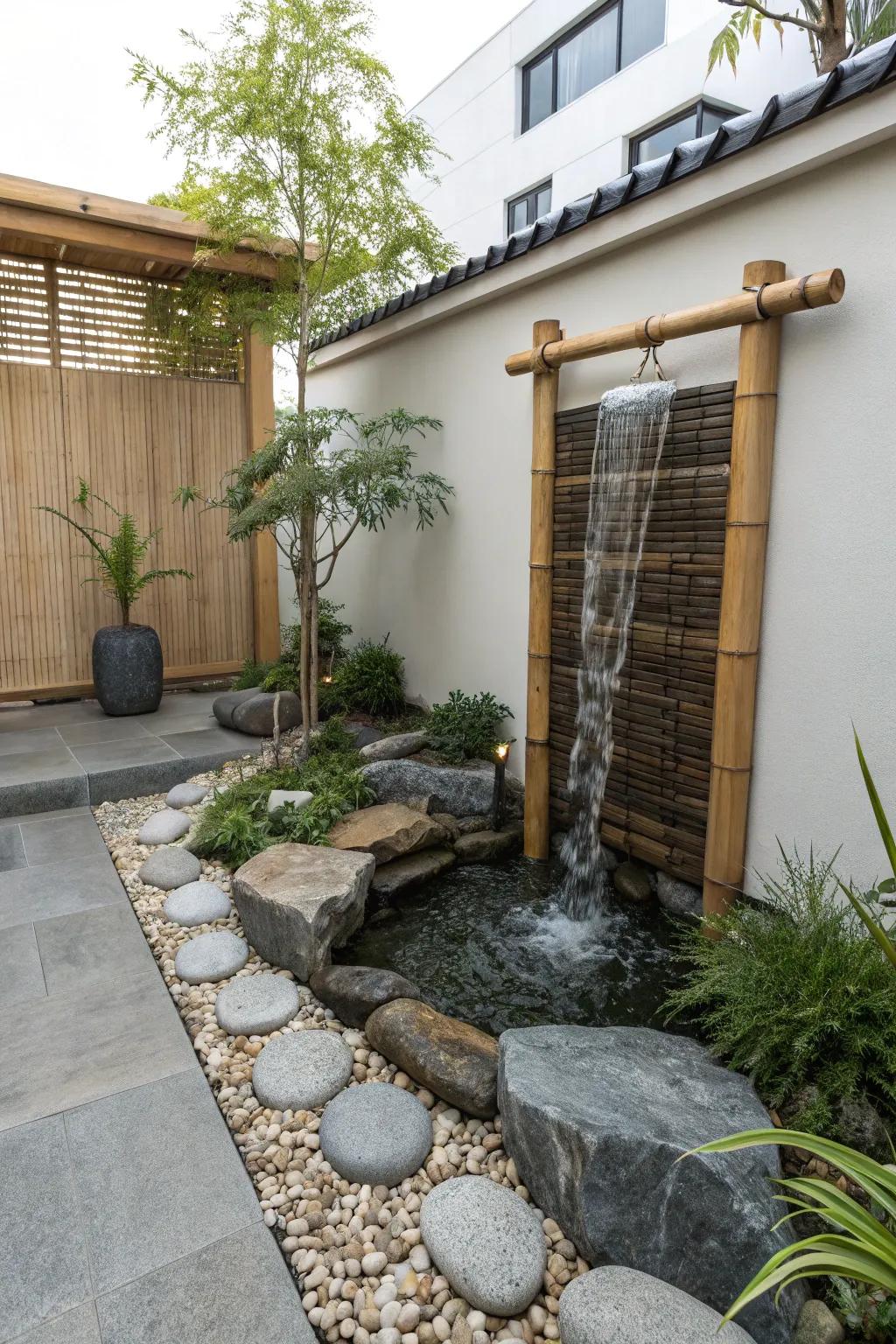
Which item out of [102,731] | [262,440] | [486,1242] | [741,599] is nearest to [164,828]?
[102,731]

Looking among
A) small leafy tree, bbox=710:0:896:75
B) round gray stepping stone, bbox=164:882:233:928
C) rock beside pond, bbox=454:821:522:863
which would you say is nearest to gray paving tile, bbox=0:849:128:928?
round gray stepping stone, bbox=164:882:233:928

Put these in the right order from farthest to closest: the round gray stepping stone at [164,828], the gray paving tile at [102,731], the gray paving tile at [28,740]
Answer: the gray paving tile at [102,731]
the gray paving tile at [28,740]
the round gray stepping stone at [164,828]

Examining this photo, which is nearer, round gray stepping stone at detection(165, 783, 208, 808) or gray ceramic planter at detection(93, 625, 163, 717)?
round gray stepping stone at detection(165, 783, 208, 808)

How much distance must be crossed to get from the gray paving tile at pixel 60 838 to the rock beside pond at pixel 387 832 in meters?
1.20

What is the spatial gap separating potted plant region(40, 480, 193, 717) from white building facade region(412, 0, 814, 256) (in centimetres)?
727

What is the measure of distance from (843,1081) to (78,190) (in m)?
5.87

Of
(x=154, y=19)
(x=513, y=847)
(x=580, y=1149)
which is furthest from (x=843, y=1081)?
(x=154, y=19)

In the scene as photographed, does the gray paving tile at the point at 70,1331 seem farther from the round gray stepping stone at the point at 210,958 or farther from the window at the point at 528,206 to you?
the window at the point at 528,206

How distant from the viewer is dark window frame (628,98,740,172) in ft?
27.6

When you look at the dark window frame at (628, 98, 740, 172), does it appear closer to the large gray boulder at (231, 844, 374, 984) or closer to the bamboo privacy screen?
the bamboo privacy screen

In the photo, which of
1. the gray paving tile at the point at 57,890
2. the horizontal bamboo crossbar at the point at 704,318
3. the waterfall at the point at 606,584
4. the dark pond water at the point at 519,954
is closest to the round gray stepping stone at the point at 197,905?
the gray paving tile at the point at 57,890

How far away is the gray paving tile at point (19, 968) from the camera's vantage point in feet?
9.07

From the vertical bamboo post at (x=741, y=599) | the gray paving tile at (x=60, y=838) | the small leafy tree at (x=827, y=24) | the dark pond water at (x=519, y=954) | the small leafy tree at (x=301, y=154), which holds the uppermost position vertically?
the small leafy tree at (x=827, y=24)

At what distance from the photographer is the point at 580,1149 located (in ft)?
5.97
